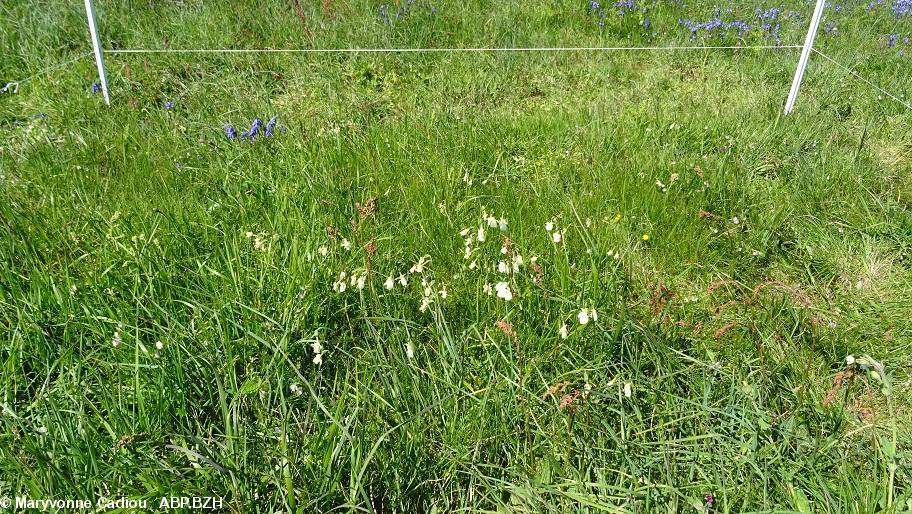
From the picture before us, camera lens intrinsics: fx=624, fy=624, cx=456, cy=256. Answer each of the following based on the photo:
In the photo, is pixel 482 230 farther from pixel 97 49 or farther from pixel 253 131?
pixel 97 49

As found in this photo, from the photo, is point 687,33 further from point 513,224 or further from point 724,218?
point 513,224

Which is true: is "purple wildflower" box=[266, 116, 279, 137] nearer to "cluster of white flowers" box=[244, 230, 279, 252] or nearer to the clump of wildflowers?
the clump of wildflowers

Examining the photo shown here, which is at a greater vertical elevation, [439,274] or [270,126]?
[270,126]

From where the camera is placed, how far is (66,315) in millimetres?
2160

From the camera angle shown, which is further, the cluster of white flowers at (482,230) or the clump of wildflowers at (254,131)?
the clump of wildflowers at (254,131)

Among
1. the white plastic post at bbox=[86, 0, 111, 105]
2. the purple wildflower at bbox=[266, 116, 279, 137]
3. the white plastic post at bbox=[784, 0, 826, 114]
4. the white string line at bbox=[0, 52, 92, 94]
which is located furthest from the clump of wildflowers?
the white plastic post at bbox=[784, 0, 826, 114]

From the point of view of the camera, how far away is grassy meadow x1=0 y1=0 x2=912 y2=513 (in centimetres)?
180

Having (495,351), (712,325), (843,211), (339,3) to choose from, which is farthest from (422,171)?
(339,3)

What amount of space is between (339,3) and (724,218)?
4.02m

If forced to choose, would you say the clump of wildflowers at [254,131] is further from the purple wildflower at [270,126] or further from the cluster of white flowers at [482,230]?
the cluster of white flowers at [482,230]

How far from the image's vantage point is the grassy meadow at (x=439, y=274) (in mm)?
1797

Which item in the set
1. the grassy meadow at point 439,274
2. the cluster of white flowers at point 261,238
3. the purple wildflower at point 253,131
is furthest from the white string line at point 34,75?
the cluster of white flowers at point 261,238

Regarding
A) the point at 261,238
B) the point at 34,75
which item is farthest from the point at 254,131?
the point at 34,75

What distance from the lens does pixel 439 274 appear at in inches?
104
